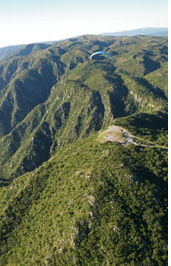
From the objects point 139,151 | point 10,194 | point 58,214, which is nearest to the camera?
point 58,214

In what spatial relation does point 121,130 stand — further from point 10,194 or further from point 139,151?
point 10,194

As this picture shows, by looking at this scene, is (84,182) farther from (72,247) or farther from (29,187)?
(29,187)

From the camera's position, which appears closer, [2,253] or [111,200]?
[111,200]

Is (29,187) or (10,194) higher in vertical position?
(29,187)

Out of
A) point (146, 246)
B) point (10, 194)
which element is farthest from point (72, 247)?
point (10, 194)

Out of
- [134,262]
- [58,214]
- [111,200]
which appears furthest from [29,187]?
[134,262]

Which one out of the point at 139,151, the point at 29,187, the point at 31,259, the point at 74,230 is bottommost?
the point at 31,259

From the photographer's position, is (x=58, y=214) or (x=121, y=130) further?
(x=121, y=130)

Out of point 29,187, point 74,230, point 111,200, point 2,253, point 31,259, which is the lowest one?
point 2,253

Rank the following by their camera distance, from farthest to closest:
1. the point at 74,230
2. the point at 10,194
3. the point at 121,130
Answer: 1. the point at 121,130
2. the point at 10,194
3. the point at 74,230
